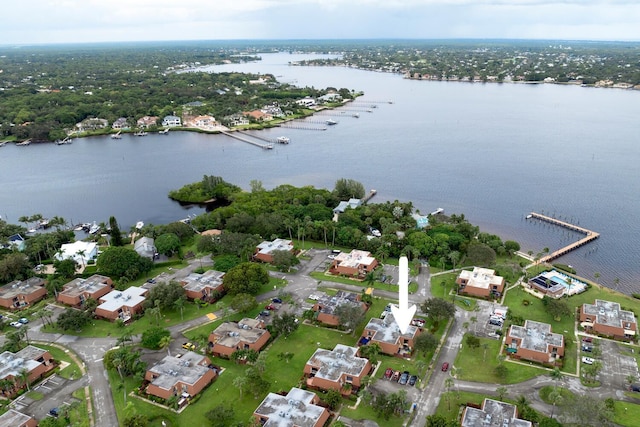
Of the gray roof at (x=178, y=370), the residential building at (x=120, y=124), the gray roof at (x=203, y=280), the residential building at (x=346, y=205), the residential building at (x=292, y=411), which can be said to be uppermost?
the residential building at (x=120, y=124)

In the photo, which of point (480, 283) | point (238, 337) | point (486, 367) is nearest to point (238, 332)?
point (238, 337)

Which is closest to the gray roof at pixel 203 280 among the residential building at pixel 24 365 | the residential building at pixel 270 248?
the residential building at pixel 270 248

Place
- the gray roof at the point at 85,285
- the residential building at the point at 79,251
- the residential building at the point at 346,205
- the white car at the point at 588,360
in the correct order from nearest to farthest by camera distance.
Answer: the white car at the point at 588,360
the gray roof at the point at 85,285
the residential building at the point at 79,251
the residential building at the point at 346,205

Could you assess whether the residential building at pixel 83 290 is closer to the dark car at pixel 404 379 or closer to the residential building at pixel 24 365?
the residential building at pixel 24 365

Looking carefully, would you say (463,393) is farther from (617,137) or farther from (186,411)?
(617,137)

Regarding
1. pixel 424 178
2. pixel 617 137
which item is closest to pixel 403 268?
pixel 424 178

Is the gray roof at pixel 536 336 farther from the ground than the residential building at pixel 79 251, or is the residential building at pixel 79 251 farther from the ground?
the gray roof at pixel 536 336

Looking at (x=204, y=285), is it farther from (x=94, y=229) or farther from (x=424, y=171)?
(x=424, y=171)
